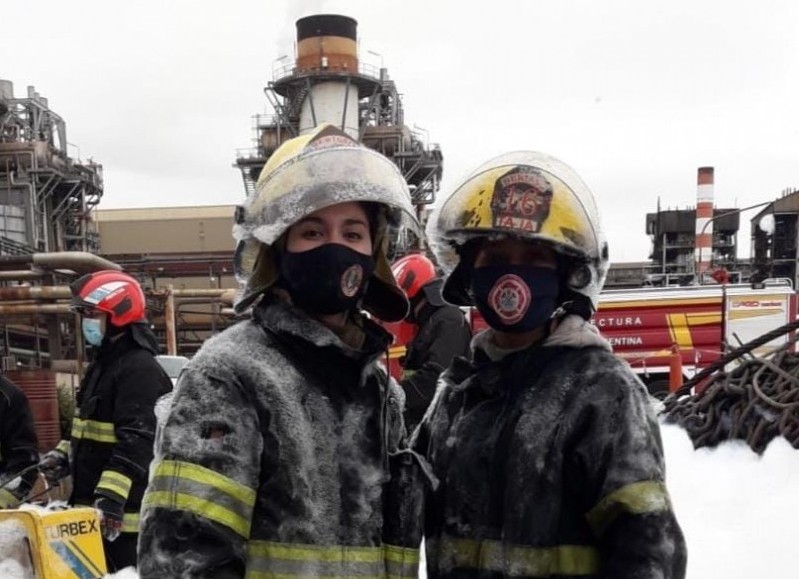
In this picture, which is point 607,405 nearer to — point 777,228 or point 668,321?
point 668,321

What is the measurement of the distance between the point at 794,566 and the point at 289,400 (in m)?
2.75

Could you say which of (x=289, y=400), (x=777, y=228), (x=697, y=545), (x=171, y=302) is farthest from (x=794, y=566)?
(x=777, y=228)

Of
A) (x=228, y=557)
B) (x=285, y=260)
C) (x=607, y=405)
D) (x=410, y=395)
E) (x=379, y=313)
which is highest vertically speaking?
(x=285, y=260)

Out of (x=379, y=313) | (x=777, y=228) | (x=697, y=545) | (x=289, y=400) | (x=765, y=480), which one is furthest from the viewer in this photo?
(x=777, y=228)

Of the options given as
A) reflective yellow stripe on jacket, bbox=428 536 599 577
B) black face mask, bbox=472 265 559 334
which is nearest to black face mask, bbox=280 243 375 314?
black face mask, bbox=472 265 559 334

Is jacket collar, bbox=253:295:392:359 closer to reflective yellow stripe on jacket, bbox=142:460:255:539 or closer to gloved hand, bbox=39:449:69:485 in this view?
reflective yellow stripe on jacket, bbox=142:460:255:539

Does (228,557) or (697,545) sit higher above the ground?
Answer: (228,557)

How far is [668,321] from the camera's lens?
1268 cm

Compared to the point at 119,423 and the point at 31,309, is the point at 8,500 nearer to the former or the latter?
the point at 119,423

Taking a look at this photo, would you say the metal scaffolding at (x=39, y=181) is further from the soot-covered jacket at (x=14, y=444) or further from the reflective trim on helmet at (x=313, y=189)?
the reflective trim on helmet at (x=313, y=189)

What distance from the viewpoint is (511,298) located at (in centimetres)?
186

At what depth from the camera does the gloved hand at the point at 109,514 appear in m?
3.95

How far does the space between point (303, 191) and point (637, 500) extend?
3.31 ft

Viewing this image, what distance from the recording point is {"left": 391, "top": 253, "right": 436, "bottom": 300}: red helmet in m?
5.65
